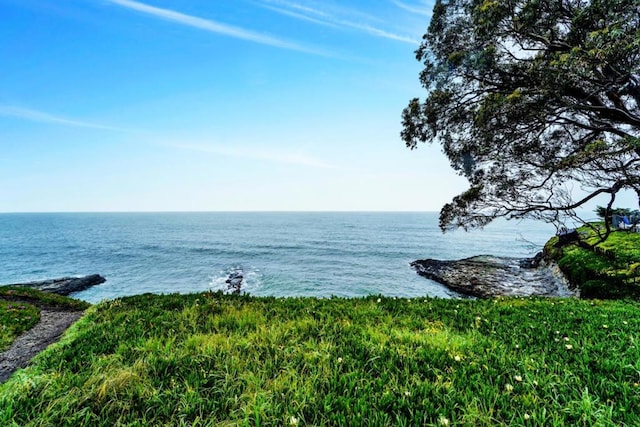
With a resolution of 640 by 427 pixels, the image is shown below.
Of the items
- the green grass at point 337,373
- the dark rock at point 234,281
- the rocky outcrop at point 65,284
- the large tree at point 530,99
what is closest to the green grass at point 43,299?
the green grass at point 337,373

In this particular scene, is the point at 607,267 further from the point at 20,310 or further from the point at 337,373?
the point at 20,310

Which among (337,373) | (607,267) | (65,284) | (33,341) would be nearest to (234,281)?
(65,284)

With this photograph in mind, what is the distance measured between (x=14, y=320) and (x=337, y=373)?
33.8ft

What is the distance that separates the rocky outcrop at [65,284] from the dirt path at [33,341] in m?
18.3

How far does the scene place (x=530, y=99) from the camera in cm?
894

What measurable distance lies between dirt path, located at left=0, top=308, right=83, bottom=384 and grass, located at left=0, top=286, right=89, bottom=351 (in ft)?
0.56

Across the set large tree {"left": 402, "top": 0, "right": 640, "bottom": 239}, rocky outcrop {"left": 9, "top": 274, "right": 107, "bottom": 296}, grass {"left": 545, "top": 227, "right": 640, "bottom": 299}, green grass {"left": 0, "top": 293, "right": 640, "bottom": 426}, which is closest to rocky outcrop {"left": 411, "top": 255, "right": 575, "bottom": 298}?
grass {"left": 545, "top": 227, "right": 640, "bottom": 299}

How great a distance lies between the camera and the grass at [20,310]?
23.8 ft

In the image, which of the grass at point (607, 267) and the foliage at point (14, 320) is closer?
the foliage at point (14, 320)

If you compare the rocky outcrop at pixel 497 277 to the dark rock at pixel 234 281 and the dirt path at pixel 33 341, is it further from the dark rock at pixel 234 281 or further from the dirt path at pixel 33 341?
the dirt path at pixel 33 341

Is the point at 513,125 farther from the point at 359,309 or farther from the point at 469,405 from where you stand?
the point at 469,405

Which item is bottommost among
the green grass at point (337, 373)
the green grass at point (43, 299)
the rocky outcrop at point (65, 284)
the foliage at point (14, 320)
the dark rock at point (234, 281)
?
the rocky outcrop at point (65, 284)

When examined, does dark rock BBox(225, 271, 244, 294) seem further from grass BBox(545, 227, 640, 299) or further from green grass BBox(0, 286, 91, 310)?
grass BBox(545, 227, 640, 299)

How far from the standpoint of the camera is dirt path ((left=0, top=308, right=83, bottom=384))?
538 centimetres
